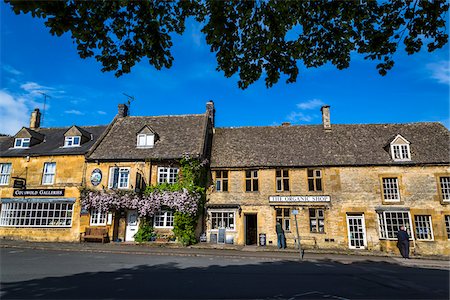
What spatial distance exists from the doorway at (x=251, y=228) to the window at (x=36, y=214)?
13633 millimetres

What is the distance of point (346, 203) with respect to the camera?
21.9 metres

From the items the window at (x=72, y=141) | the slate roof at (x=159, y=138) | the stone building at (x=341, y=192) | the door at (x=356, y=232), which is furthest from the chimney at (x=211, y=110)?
the door at (x=356, y=232)

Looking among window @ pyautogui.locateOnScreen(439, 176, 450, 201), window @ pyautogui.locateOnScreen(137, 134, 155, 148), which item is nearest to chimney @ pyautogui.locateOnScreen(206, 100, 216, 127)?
window @ pyautogui.locateOnScreen(137, 134, 155, 148)

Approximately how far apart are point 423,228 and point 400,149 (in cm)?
570

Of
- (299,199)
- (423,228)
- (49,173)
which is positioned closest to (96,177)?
(49,173)

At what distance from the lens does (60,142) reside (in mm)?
26672

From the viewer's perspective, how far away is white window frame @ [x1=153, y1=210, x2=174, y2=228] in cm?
2262

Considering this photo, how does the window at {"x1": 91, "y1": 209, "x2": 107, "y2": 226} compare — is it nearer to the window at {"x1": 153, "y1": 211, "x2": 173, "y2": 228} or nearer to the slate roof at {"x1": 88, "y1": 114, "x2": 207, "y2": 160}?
the window at {"x1": 153, "y1": 211, "x2": 173, "y2": 228}

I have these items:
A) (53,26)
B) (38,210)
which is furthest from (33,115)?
(53,26)

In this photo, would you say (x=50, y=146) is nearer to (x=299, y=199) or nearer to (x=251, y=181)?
(x=251, y=181)

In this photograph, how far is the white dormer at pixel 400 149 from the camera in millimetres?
22250

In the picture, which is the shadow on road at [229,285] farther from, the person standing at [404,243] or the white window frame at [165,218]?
the white window frame at [165,218]

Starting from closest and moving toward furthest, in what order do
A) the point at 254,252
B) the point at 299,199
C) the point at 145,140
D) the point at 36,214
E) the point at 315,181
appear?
the point at 254,252
the point at 299,199
the point at 315,181
the point at 36,214
the point at 145,140

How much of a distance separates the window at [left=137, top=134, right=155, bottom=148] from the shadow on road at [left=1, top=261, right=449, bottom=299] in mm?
14072
